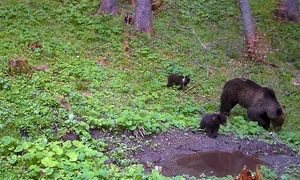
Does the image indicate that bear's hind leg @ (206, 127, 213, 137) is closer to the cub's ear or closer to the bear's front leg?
the bear's front leg

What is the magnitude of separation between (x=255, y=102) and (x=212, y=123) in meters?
2.26

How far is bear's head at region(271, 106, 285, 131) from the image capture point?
10.4 metres

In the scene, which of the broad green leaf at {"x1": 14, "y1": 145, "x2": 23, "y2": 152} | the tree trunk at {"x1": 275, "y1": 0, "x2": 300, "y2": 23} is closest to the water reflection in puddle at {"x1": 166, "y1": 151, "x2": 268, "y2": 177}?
the broad green leaf at {"x1": 14, "y1": 145, "x2": 23, "y2": 152}

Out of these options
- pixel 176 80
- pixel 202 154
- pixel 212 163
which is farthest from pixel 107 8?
pixel 212 163

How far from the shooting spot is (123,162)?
284 inches

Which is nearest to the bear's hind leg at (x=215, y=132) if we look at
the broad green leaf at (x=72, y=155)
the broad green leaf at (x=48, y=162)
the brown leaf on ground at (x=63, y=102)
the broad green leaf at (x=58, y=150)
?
the brown leaf on ground at (x=63, y=102)

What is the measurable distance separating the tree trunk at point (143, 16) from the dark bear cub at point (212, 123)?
6.57m

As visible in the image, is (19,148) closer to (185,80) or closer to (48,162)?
(48,162)

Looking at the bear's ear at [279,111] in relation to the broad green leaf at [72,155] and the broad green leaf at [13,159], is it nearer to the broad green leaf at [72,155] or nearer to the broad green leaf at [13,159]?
the broad green leaf at [72,155]

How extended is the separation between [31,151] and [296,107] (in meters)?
9.16

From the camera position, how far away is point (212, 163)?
830cm

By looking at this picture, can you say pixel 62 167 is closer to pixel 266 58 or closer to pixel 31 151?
pixel 31 151

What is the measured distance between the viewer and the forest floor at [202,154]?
784 centimetres

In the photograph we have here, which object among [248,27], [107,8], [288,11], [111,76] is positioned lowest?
[111,76]
